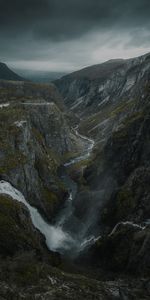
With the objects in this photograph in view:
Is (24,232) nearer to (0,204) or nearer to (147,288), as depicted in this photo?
(0,204)

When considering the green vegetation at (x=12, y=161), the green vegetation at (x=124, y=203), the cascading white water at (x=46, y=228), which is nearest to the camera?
the cascading white water at (x=46, y=228)

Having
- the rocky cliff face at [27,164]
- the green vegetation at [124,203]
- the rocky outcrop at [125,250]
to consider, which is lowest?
the rocky outcrop at [125,250]

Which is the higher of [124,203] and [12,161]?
[12,161]

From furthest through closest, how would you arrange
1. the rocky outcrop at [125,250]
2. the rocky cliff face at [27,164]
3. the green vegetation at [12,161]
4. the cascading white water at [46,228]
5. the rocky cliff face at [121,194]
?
1. the rocky cliff face at [27,164]
2. the green vegetation at [12,161]
3. the cascading white water at [46,228]
4. the rocky cliff face at [121,194]
5. the rocky outcrop at [125,250]

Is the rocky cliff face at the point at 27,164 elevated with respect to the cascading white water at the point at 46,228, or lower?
elevated

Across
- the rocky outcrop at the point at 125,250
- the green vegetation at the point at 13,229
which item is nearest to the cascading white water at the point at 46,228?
the green vegetation at the point at 13,229

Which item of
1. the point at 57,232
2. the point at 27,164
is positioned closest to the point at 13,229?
the point at 57,232

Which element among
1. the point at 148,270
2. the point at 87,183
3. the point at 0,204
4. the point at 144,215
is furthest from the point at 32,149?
the point at 148,270

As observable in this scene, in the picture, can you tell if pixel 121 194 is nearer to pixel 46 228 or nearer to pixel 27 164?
pixel 46 228

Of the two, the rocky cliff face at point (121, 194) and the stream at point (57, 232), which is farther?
the stream at point (57, 232)

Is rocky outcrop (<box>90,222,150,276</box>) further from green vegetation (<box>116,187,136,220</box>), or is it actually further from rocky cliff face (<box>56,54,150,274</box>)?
green vegetation (<box>116,187,136,220</box>)

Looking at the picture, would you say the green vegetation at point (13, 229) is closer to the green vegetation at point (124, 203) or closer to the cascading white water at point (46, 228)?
the cascading white water at point (46, 228)
